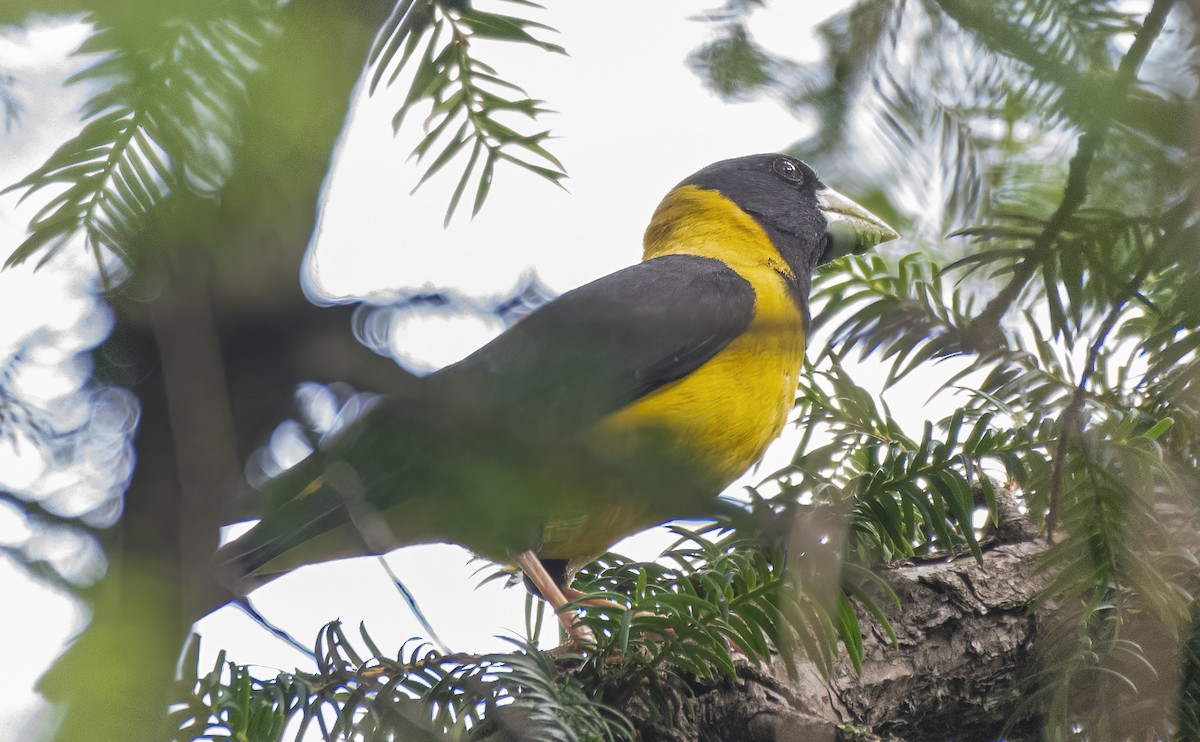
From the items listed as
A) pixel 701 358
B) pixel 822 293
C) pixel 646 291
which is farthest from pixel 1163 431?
pixel 646 291

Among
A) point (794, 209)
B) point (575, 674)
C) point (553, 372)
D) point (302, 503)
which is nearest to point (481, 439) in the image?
point (553, 372)

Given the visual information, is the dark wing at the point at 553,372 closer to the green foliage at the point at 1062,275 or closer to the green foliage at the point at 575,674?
the green foliage at the point at 1062,275

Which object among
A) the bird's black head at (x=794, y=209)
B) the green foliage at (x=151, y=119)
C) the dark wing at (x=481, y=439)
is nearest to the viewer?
the green foliage at (x=151, y=119)

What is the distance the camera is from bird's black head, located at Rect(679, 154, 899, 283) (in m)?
3.71

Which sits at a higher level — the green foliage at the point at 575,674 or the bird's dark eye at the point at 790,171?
the bird's dark eye at the point at 790,171

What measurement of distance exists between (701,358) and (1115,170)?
6.04ft

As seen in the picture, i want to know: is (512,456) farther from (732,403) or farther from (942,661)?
(732,403)

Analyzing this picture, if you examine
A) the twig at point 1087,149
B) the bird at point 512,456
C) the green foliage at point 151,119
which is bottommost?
the bird at point 512,456

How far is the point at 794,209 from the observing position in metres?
3.82

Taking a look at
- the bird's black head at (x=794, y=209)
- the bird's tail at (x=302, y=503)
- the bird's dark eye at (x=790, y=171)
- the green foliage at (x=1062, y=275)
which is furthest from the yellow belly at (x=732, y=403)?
the bird's dark eye at (x=790, y=171)

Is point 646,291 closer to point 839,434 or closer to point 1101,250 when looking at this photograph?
point 839,434

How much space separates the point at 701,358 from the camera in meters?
2.74

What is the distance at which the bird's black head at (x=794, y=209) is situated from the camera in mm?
3707

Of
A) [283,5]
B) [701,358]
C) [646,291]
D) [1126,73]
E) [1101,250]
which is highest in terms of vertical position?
[646,291]
